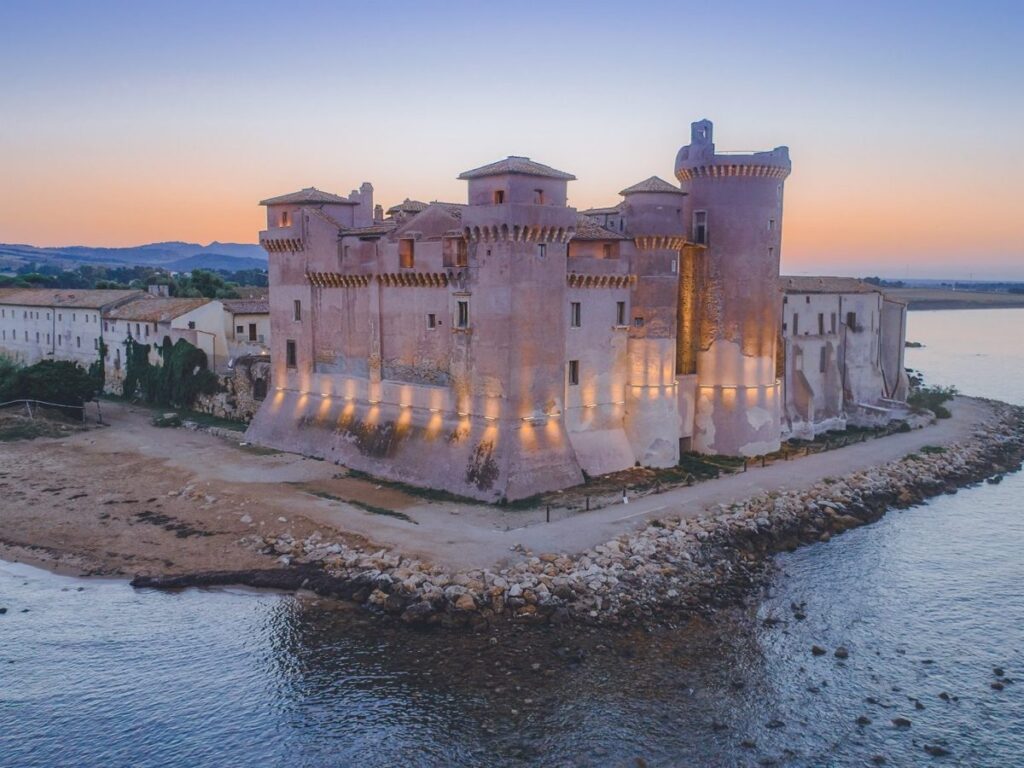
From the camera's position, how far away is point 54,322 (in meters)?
55.3

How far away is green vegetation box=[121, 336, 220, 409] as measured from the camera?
44525 millimetres

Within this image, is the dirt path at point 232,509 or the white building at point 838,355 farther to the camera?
the white building at point 838,355

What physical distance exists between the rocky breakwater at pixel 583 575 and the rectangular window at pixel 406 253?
11.4m

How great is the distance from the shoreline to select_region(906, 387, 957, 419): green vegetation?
2315 cm

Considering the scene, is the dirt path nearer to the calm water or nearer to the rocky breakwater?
the rocky breakwater

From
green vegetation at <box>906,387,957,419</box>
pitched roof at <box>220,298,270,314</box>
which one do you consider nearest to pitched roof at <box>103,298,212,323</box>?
pitched roof at <box>220,298,270,314</box>

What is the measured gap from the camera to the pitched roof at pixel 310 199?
3559 centimetres

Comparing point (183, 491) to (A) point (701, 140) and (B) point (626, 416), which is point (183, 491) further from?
(A) point (701, 140)

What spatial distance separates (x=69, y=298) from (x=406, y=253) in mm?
34000

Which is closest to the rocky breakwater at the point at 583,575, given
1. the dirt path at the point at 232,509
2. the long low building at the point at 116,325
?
the dirt path at the point at 232,509

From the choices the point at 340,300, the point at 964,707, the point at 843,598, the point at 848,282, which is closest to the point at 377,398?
the point at 340,300

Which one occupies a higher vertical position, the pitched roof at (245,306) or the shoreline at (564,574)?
the pitched roof at (245,306)

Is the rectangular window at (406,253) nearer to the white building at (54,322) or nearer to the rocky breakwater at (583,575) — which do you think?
the rocky breakwater at (583,575)

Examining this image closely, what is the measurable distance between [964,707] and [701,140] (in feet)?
76.3
